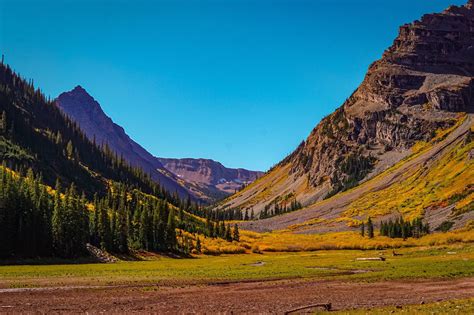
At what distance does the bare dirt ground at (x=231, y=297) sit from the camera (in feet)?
113

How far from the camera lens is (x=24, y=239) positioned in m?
93.0

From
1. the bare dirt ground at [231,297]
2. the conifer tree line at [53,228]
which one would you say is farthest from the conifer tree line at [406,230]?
the bare dirt ground at [231,297]

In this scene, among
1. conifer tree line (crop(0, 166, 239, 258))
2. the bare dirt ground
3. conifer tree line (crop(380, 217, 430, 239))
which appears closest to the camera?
the bare dirt ground

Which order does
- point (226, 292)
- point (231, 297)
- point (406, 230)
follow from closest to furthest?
point (231, 297), point (226, 292), point (406, 230)

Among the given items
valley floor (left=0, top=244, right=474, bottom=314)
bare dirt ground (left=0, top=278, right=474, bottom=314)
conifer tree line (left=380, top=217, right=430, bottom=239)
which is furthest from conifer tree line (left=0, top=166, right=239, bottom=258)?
conifer tree line (left=380, top=217, right=430, bottom=239)

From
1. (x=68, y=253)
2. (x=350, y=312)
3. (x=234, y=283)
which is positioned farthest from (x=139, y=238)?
(x=350, y=312)

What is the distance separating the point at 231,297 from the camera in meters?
41.6

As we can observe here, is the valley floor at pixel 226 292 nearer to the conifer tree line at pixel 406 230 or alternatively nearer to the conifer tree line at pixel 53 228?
the conifer tree line at pixel 53 228

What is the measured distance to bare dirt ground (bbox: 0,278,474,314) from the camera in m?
34.5

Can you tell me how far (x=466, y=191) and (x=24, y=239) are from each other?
181 metres

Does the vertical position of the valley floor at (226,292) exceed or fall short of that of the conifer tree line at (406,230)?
it falls short

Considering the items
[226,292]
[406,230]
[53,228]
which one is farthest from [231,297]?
[406,230]

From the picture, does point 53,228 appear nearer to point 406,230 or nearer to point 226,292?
point 226,292

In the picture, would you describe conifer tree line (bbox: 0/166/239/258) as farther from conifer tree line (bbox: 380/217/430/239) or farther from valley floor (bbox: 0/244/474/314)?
conifer tree line (bbox: 380/217/430/239)
